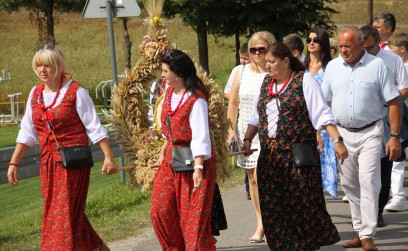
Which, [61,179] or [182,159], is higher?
[182,159]

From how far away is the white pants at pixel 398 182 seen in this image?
9.83m

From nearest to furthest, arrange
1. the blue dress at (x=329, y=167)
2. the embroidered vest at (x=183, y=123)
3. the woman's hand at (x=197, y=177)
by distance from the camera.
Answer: the woman's hand at (x=197, y=177)
the embroidered vest at (x=183, y=123)
the blue dress at (x=329, y=167)

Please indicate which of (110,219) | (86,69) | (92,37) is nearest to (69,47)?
(92,37)

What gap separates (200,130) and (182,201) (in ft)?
1.83

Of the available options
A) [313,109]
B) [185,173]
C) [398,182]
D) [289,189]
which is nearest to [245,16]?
[398,182]

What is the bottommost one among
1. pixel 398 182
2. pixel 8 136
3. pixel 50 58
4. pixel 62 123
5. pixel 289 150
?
pixel 8 136

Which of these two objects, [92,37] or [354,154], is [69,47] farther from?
[354,154]

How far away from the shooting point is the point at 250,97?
8305 millimetres

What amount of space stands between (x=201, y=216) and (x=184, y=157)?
44 centimetres

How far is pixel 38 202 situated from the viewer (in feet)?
46.1

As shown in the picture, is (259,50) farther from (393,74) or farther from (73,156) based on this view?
(73,156)

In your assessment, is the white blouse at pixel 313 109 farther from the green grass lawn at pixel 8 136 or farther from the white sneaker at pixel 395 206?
the green grass lawn at pixel 8 136

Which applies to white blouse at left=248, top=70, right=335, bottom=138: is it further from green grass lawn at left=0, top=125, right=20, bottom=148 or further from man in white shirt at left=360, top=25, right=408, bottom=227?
green grass lawn at left=0, top=125, right=20, bottom=148

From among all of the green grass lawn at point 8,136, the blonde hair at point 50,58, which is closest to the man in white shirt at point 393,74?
the blonde hair at point 50,58
